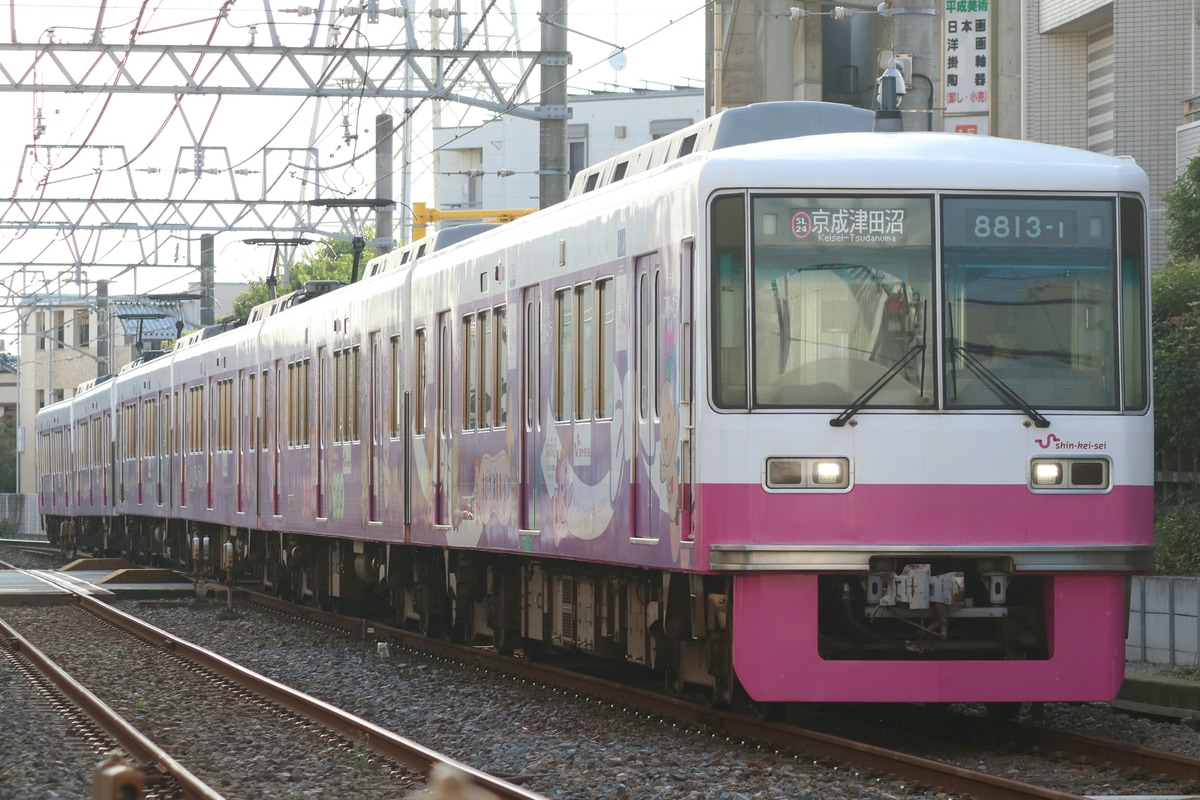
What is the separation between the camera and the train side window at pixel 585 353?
37.5ft

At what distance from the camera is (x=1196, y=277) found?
1631 centimetres

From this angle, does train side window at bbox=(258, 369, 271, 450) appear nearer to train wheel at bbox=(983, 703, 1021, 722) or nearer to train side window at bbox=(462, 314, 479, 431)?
train side window at bbox=(462, 314, 479, 431)

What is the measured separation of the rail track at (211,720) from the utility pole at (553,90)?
5.90 meters

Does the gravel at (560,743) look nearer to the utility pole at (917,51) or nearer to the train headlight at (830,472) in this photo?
the train headlight at (830,472)

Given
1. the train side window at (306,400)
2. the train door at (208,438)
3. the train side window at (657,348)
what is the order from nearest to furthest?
the train side window at (657,348) < the train side window at (306,400) < the train door at (208,438)

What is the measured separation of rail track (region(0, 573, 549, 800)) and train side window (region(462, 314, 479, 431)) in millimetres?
2209

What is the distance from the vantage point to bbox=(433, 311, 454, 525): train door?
48.4 ft

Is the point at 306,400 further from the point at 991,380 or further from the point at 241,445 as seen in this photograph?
the point at 991,380

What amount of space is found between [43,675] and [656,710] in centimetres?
593

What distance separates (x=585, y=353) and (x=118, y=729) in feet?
10.6

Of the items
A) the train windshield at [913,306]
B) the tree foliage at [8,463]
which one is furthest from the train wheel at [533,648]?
the tree foliage at [8,463]

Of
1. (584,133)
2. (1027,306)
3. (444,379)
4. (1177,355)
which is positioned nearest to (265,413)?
(444,379)

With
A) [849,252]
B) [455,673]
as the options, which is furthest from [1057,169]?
[455,673]

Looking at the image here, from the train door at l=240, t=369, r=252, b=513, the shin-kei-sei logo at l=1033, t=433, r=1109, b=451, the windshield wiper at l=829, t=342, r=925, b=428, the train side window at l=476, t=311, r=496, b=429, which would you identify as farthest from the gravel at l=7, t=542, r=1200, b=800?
the train door at l=240, t=369, r=252, b=513
